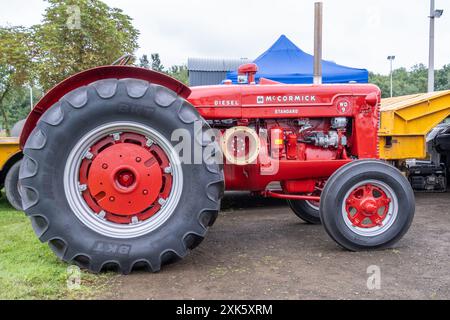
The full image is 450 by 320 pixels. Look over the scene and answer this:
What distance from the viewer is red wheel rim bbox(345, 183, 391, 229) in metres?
4.06

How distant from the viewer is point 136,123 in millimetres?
3520

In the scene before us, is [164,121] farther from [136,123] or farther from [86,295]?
[86,295]

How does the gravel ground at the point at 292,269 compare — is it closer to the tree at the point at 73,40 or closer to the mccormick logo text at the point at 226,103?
the mccormick logo text at the point at 226,103

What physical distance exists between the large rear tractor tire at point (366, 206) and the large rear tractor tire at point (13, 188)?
15.1ft

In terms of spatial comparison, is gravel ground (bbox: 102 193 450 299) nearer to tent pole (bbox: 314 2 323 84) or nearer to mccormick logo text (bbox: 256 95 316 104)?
mccormick logo text (bbox: 256 95 316 104)

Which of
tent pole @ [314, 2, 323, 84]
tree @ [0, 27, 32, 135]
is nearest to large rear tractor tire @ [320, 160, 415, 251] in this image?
tent pole @ [314, 2, 323, 84]

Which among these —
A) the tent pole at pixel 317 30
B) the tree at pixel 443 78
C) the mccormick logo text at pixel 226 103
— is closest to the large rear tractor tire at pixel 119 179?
the mccormick logo text at pixel 226 103

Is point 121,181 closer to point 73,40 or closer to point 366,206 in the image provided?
point 366,206

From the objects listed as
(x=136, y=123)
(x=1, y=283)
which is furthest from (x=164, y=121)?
(x=1, y=283)

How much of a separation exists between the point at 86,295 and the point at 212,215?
1.06 metres

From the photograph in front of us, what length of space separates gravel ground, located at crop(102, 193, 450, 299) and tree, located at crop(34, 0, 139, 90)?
7510mm

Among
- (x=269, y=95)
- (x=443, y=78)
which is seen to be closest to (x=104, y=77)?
(x=269, y=95)

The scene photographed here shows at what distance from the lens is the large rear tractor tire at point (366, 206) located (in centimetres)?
397

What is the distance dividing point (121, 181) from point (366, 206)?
2.11 m
